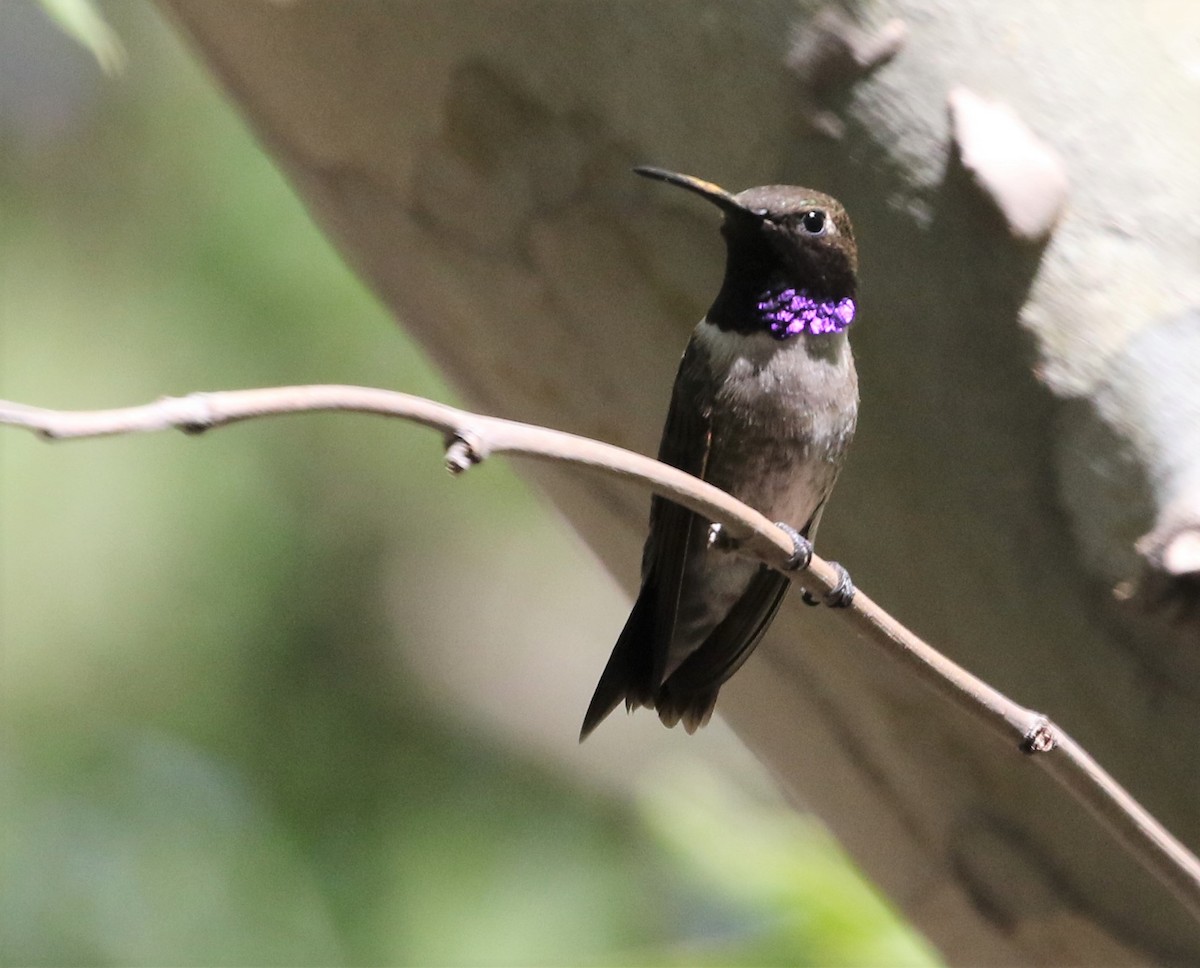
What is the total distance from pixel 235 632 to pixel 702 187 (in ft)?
10.4

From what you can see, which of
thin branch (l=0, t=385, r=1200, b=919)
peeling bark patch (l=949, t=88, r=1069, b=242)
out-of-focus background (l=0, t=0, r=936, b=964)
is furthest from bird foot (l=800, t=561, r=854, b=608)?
out-of-focus background (l=0, t=0, r=936, b=964)

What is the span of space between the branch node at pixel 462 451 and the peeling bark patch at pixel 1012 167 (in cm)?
69

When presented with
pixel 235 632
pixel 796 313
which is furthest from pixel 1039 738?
pixel 235 632

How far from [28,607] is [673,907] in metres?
2.09

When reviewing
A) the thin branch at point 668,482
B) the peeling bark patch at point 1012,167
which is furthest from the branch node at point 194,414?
the peeling bark patch at point 1012,167

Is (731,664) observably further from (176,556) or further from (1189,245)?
(176,556)

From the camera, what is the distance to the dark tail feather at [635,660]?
5.02ft

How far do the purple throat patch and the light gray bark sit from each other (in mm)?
175

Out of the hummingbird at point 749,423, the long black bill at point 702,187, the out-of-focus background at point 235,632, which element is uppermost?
Answer: the long black bill at point 702,187

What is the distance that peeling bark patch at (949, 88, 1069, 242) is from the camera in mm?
1266

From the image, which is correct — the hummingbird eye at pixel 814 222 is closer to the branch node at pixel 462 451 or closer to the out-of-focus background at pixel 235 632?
the branch node at pixel 462 451

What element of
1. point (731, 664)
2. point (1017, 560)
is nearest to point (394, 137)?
point (731, 664)

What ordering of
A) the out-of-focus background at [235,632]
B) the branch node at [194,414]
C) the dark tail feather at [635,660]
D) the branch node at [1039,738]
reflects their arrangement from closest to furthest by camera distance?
the branch node at [194,414] → the branch node at [1039,738] → the dark tail feather at [635,660] → the out-of-focus background at [235,632]

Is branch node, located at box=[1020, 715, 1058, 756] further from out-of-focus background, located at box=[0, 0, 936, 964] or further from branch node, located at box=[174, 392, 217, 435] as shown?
out-of-focus background, located at box=[0, 0, 936, 964]
